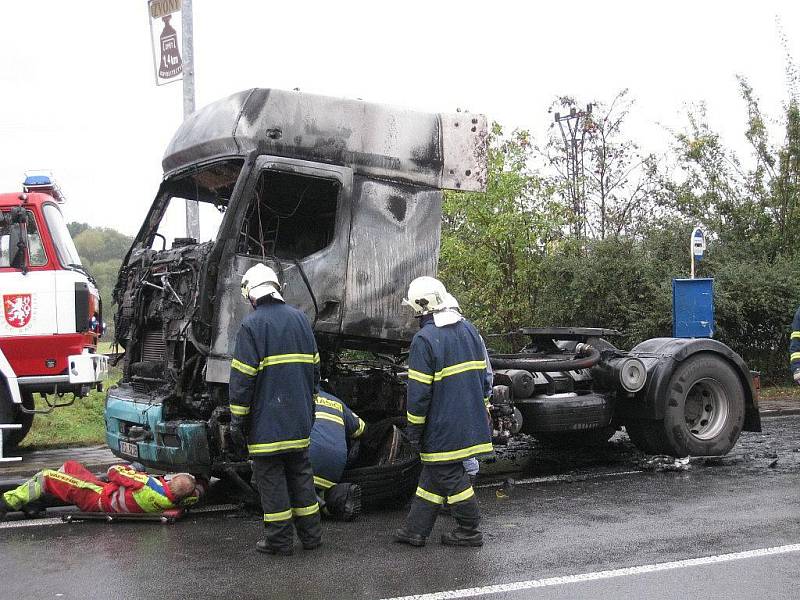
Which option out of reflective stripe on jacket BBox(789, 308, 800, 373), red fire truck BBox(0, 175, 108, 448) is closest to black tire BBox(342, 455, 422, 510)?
red fire truck BBox(0, 175, 108, 448)

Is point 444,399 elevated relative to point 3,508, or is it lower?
elevated

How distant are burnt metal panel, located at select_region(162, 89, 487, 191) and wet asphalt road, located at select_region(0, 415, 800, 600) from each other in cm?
271

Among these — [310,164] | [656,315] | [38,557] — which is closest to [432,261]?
[310,164]

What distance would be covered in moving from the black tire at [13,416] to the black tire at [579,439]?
5.14 meters

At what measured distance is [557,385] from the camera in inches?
302

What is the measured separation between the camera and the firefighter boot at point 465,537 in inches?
209

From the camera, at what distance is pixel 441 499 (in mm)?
5359

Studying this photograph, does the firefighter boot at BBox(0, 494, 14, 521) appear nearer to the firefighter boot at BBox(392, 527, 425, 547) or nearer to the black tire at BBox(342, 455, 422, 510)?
the black tire at BBox(342, 455, 422, 510)

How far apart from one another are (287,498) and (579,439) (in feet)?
14.5

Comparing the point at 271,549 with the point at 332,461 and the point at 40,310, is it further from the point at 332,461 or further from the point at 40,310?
the point at 40,310

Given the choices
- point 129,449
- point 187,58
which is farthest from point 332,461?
point 187,58

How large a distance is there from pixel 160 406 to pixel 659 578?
360cm

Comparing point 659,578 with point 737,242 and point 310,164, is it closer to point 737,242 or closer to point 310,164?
point 310,164

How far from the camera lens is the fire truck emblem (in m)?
8.84
